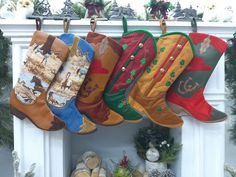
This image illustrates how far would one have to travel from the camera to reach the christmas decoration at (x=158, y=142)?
148cm

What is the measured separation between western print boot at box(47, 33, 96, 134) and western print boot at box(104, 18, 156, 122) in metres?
0.13

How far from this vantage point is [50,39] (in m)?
1.19

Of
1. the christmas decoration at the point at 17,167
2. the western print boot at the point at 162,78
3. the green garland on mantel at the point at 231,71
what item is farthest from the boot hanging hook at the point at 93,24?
the green garland on mantel at the point at 231,71

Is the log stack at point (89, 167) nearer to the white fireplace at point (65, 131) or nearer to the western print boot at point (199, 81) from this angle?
the white fireplace at point (65, 131)

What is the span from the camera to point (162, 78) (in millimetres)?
1288

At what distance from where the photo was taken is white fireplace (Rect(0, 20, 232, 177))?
4.21 ft

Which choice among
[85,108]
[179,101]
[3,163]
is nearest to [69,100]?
[85,108]

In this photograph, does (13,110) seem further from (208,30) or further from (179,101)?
(208,30)

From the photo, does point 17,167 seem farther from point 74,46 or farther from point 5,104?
point 5,104

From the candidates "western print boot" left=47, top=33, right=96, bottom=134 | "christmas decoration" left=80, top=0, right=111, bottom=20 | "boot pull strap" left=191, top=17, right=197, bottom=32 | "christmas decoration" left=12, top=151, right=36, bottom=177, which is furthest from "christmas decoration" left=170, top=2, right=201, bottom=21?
"christmas decoration" left=12, top=151, right=36, bottom=177

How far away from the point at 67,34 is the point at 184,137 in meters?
0.66

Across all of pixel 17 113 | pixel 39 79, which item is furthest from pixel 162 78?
pixel 17 113

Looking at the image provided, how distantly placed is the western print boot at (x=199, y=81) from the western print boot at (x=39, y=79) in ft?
1.57

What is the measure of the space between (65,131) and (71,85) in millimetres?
292
